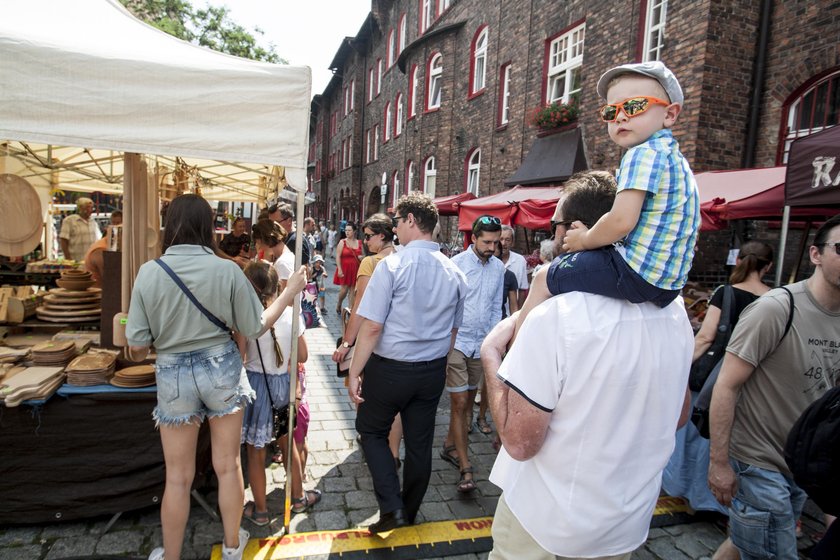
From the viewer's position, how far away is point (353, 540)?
3000 millimetres

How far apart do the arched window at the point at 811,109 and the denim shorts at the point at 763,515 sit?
5620 millimetres

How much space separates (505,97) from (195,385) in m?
12.7

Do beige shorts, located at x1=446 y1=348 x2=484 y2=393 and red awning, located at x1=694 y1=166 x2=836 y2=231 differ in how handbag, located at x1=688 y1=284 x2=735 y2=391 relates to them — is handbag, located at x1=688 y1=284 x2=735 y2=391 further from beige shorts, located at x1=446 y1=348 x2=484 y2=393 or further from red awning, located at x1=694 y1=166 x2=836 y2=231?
beige shorts, located at x1=446 y1=348 x2=484 y2=393

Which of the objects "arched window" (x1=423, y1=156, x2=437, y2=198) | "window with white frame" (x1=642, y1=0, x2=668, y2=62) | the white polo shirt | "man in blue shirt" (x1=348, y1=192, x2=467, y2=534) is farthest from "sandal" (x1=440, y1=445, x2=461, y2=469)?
"arched window" (x1=423, y1=156, x2=437, y2=198)

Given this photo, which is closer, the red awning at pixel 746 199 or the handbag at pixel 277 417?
the handbag at pixel 277 417

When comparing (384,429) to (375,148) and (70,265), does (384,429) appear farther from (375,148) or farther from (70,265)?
(375,148)

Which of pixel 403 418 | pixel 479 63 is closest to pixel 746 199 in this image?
pixel 403 418

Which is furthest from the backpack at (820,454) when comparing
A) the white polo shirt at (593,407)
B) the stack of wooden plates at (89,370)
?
the stack of wooden plates at (89,370)

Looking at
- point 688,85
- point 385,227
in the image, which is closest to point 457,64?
point 688,85

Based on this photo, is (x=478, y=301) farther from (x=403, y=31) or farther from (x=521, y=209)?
(x=403, y=31)

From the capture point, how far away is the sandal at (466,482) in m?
3.64

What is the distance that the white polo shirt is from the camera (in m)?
1.37

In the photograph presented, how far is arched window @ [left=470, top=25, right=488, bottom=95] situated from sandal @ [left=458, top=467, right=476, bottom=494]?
1319 cm

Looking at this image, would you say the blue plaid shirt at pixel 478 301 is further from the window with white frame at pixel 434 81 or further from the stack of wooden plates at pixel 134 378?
the window with white frame at pixel 434 81
